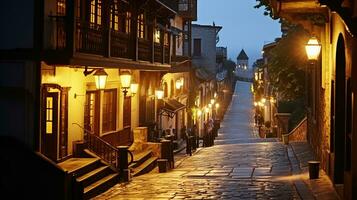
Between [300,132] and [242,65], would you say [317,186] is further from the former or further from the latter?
[242,65]

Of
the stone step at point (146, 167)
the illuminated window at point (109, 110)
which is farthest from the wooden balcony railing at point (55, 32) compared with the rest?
the illuminated window at point (109, 110)

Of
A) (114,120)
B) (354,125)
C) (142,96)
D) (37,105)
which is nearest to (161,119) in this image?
(142,96)

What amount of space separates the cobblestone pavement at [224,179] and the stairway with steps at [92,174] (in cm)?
26

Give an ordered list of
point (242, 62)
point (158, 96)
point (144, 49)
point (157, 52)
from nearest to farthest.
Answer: point (144, 49), point (157, 52), point (158, 96), point (242, 62)

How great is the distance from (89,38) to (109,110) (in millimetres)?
6210

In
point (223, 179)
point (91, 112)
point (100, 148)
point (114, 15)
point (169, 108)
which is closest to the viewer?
Result: point (223, 179)

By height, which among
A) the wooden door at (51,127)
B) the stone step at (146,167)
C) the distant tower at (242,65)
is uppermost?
the distant tower at (242,65)

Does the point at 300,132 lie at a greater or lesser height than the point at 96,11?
lesser

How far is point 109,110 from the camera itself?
24328 millimetres

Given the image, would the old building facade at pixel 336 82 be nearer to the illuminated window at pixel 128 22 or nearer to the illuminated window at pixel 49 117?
the illuminated window at pixel 49 117

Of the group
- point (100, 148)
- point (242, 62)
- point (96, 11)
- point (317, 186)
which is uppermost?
point (242, 62)

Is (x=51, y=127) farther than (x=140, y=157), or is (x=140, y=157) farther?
(x=140, y=157)

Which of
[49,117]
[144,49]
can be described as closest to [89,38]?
[49,117]

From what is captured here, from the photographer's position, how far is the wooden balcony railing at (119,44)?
21.2m
